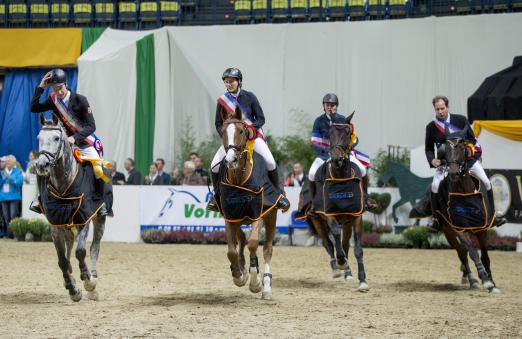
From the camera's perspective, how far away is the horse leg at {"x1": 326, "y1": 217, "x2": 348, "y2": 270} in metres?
11.6

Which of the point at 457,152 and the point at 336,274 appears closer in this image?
the point at 457,152

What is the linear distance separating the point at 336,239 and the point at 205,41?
14.5 meters

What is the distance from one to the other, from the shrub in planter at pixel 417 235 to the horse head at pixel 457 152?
787 cm

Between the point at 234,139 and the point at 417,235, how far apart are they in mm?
10365

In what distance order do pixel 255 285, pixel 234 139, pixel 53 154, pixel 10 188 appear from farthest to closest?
1. pixel 10 188
2. pixel 255 285
3. pixel 234 139
4. pixel 53 154

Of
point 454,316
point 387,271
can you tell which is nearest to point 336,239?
point 387,271

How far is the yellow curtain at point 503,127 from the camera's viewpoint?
18.4 m

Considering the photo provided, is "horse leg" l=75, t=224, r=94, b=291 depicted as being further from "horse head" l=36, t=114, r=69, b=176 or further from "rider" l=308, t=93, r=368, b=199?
"rider" l=308, t=93, r=368, b=199

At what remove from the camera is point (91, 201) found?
961 cm

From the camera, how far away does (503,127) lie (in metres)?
18.6

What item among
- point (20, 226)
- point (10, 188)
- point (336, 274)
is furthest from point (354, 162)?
point (10, 188)

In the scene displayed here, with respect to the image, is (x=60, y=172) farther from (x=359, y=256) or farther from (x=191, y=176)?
(x=191, y=176)

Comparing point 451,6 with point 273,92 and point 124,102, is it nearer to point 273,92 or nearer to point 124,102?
point 273,92

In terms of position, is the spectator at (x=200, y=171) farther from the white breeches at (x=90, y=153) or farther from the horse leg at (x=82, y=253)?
the horse leg at (x=82, y=253)
